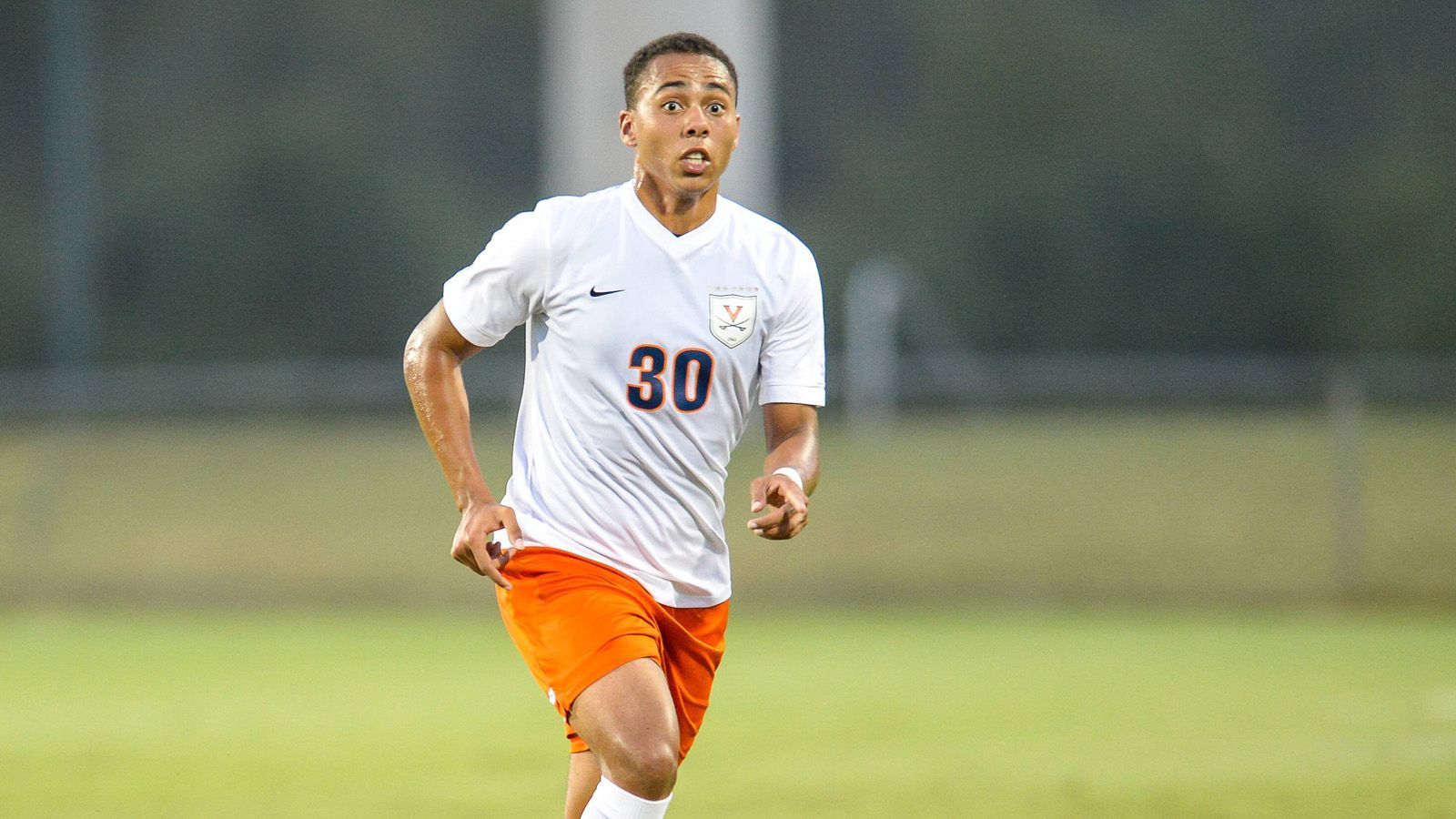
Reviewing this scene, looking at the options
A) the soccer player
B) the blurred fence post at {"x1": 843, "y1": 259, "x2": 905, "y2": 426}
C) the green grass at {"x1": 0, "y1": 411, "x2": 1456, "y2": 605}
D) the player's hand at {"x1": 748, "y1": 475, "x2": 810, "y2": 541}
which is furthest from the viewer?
the blurred fence post at {"x1": 843, "y1": 259, "x2": 905, "y2": 426}

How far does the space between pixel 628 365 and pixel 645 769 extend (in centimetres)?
100

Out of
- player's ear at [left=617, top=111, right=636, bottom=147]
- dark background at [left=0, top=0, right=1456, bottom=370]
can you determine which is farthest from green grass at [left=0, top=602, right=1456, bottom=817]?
Answer: dark background at [left=0, top=0, right=1456, bottom=370]

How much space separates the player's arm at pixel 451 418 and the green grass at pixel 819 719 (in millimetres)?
2386

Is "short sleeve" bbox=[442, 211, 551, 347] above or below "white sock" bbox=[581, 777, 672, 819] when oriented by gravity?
above

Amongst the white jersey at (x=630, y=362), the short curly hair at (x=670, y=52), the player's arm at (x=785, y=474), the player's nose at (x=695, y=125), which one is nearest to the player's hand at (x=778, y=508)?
the player's arm at (x=785, y=474)

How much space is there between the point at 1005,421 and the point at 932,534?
3.92 metres

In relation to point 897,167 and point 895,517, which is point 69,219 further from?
point 895,517

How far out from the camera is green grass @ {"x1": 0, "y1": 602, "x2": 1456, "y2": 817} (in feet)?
24.5

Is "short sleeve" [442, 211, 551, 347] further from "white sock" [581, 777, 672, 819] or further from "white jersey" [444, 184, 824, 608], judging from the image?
"white sock" [581, 777, 672, 819]

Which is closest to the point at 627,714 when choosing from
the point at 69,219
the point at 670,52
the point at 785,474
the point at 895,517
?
the point at 785,474

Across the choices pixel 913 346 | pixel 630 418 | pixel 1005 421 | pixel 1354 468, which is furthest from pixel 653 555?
pixel 913 346

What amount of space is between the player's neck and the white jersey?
22mm

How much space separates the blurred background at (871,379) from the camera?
924 cm

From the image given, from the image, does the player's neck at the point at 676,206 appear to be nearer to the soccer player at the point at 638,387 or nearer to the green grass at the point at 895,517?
the soccer player at the point at 638,387
